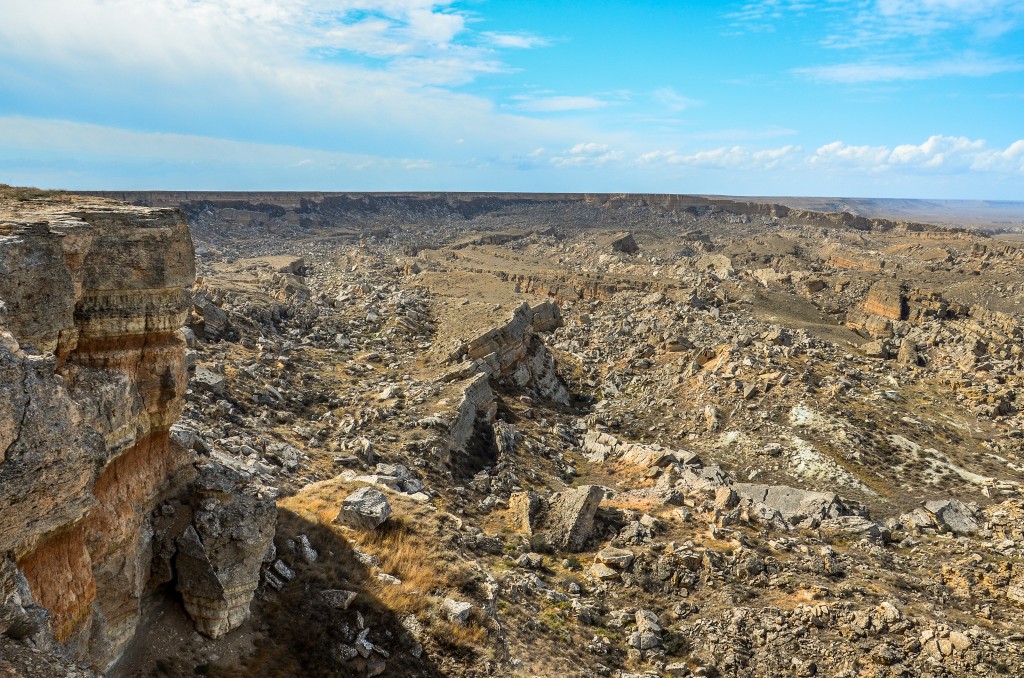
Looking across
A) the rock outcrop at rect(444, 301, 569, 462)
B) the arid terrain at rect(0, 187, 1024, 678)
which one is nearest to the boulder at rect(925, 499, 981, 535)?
the arid terrain at rect(0, 187, 1024, 678)

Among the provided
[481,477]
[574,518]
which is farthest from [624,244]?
[574,518]

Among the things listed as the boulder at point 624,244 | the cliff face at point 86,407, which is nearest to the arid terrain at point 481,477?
the cliff face at point 86,407

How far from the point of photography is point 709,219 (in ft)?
267

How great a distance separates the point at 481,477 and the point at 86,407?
31.2 feet

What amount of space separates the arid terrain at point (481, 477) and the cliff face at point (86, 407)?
0.09 ft

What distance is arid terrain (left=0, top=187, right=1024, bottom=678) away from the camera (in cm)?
621

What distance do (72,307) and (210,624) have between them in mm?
3821

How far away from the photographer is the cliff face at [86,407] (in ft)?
14.8

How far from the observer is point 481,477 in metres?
14.6

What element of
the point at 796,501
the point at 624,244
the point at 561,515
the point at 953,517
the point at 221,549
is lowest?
the point at 796,501

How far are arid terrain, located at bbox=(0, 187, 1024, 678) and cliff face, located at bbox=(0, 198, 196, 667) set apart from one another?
0.03 m

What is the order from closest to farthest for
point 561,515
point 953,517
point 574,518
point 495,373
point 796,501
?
point 574,518 < point 561,515 < point 953,517 < point 796,501 < point 495,373

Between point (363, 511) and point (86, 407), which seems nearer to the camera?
point (86, 407)

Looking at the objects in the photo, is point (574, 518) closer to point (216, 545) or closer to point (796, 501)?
point (796, 501)
